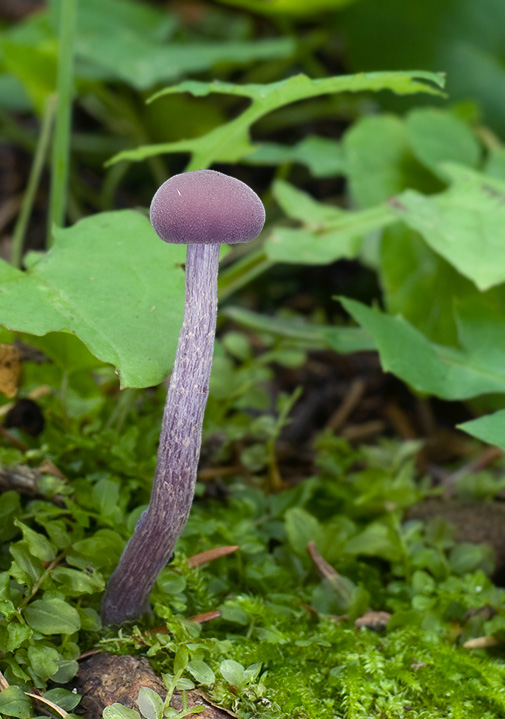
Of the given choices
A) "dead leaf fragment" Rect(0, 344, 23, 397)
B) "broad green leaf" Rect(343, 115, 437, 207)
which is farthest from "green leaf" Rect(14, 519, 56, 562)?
"broad green leaf" Rect(343, 115, 437, 207)

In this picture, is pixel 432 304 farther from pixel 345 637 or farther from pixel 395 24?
pixel 395 24

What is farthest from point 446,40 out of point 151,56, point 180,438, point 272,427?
point 180,438

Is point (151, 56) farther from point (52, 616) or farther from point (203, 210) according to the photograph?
point (52, 616)

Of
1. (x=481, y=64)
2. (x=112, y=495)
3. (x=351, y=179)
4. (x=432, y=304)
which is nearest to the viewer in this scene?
(x=112, y=495)

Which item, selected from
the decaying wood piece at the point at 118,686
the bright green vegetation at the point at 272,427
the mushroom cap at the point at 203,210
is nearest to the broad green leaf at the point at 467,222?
the bright green vegetation at the point at 272,427

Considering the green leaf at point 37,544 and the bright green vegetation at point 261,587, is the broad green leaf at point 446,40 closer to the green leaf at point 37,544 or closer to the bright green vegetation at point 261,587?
the bright green vegetation at point 261,587

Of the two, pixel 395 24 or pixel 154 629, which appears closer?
pixel 154 629

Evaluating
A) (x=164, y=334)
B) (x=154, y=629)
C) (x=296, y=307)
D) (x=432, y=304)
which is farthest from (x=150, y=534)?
(x=296, y=307)
